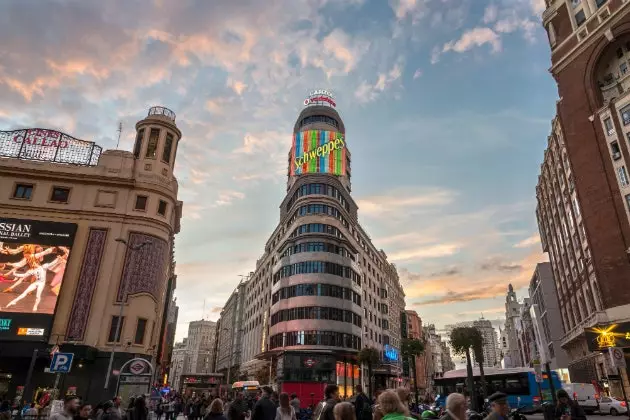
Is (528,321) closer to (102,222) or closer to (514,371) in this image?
(514,371)

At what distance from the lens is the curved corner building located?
55.1 metres

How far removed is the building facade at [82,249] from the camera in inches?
1236

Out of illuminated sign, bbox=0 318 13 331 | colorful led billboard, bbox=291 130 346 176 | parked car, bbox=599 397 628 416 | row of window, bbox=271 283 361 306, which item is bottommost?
parked car, bbox=599 397 628 416

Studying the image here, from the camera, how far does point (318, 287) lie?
5734cm

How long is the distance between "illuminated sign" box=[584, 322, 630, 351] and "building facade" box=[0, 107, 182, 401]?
40.9 m

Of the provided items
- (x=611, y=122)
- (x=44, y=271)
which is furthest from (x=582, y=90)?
(x=44, y=271)

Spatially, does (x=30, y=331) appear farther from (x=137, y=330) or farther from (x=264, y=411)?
(x=264, y=411)

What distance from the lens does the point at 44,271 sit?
3334cm

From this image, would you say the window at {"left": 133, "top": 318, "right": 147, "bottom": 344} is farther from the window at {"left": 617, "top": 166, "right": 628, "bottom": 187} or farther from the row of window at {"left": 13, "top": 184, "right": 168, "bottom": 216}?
the window at {"left": 617, "top": 166, "right": 628, "bottom": 187}

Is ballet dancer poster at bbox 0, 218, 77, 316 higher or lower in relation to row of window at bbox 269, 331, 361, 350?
higher

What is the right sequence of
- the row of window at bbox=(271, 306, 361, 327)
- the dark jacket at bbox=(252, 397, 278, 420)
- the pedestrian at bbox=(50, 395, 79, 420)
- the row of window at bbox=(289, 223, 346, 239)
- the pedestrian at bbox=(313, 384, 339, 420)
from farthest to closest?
the row of window at bbox=(289, 223, 346, 239), the row of window at bbox=(271, 306, 361, 327), the dark jacket at bbox=(252, 397, 278, 420), the pedestrian at bbox=(50, 395, 79, 420), the pedestrian at bbox=(313, 384, 339, 420)

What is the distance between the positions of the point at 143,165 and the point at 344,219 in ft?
119

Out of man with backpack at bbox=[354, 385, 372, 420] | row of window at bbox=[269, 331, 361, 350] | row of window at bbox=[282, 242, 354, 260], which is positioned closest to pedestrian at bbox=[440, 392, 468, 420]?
man with backpack at bbox=[354, 385, 372, 420]

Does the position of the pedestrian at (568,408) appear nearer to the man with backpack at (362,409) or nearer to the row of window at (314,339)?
the man with backpack at (362,409)
